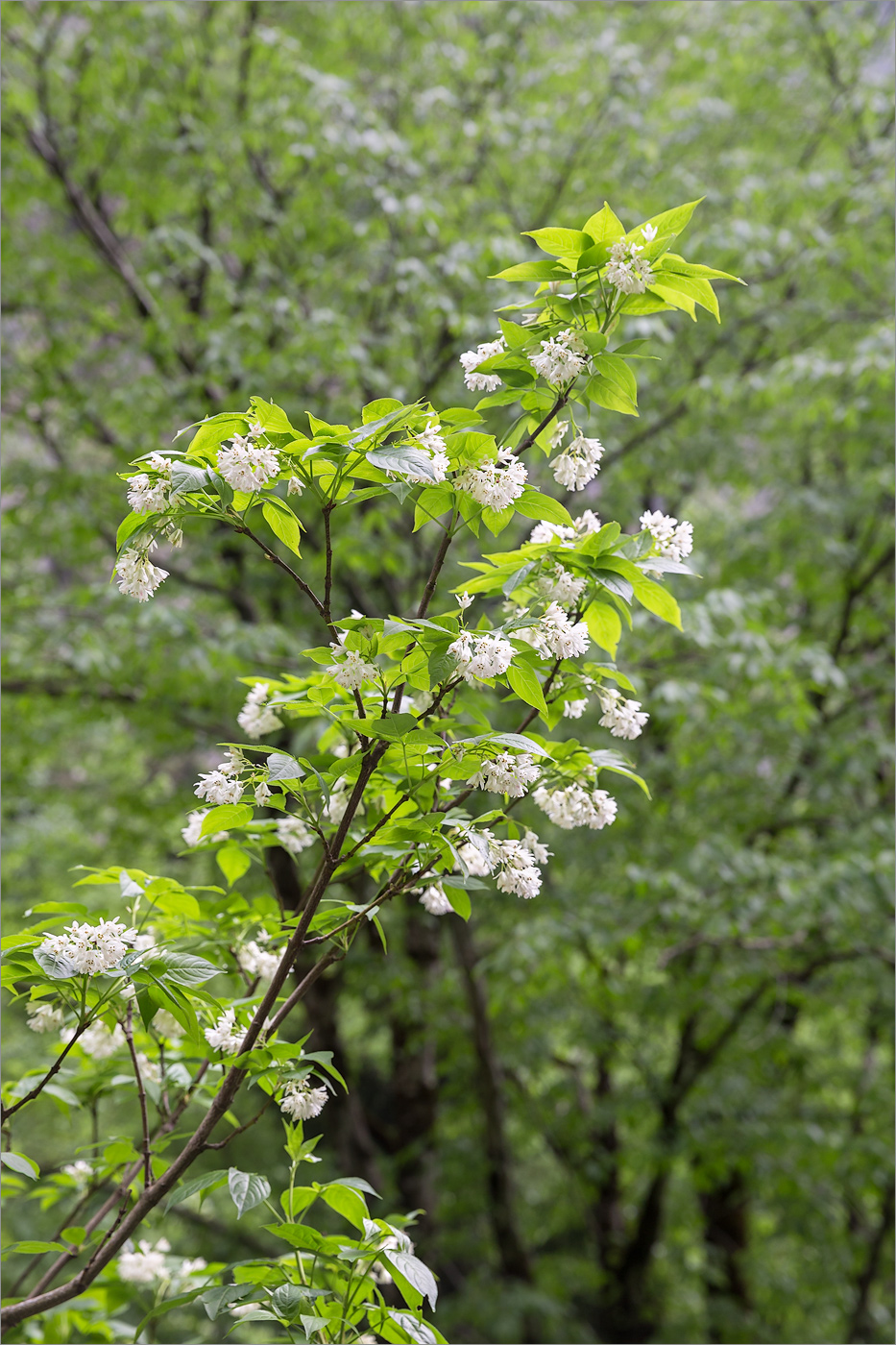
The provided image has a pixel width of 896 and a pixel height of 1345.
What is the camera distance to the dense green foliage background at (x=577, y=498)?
4.57 meters

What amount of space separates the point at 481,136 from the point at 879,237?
2.35 meters

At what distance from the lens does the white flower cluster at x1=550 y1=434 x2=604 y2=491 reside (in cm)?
136

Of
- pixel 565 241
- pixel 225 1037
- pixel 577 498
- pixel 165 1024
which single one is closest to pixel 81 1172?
pixel 165 1024

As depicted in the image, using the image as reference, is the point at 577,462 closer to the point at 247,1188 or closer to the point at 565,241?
the point at 565,241

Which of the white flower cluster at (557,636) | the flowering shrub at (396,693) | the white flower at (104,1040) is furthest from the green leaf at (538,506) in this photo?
the white flower at (104,1040)

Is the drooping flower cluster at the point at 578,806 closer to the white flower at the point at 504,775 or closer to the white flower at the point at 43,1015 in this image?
the white flower at the point at 504,775

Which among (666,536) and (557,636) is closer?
(557,636)

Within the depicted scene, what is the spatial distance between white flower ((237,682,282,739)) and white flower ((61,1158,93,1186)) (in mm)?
1031

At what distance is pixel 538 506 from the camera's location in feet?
4.27

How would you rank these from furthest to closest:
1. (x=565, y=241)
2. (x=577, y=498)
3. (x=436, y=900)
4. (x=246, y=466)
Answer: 1. (x=577, y=498)
2. (x=436, y=900)
3. (x=565, y=241)
4. (x=246, y=466)

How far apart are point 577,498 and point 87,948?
15.2 feet

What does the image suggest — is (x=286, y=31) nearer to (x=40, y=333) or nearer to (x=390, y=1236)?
(x=40, y=333)

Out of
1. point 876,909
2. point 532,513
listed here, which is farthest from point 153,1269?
point 876,909

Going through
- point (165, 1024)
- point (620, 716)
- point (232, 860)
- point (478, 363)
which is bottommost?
point (165, 1024)
